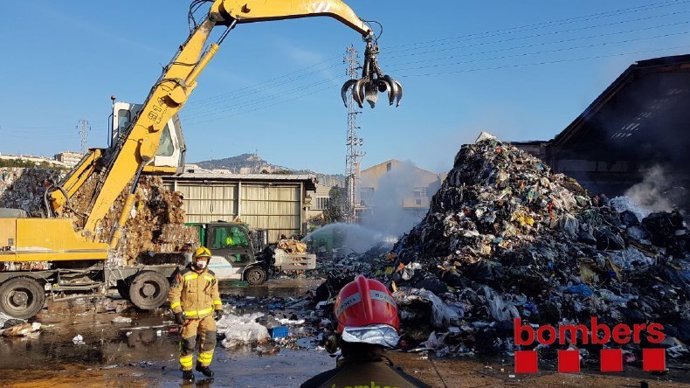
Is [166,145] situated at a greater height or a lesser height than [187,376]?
greater

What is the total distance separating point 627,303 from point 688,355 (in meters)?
1.37

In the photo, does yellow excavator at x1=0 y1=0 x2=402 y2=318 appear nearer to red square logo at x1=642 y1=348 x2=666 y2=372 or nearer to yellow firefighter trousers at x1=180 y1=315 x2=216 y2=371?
yellow firefighter trousers at x1=180 y1=315 x2=216 y2=371

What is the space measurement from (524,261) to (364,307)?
919cm

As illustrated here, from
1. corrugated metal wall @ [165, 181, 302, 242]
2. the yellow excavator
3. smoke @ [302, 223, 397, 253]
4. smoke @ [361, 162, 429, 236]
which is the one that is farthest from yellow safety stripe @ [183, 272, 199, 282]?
smoke @ [361, 162, 429, 236]

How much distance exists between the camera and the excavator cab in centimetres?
1161

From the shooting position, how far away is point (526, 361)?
744 centimetres

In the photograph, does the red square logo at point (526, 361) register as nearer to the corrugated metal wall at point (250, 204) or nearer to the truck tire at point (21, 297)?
the truck tire at point (21, 297)

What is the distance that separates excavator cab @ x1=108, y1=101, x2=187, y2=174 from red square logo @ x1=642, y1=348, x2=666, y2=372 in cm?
911

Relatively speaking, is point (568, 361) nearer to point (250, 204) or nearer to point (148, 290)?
point (148, 290)

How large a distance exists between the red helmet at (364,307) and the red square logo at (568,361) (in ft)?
20.0

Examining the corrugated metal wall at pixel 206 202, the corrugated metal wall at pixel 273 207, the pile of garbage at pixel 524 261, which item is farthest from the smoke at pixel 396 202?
the pile of garbage at pixel 524 261

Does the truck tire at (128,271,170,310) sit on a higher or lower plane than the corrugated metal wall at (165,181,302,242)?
lower

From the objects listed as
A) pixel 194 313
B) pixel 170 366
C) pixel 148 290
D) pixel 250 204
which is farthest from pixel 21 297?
pixel 250 204

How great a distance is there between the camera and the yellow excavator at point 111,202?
1021 centimetres
